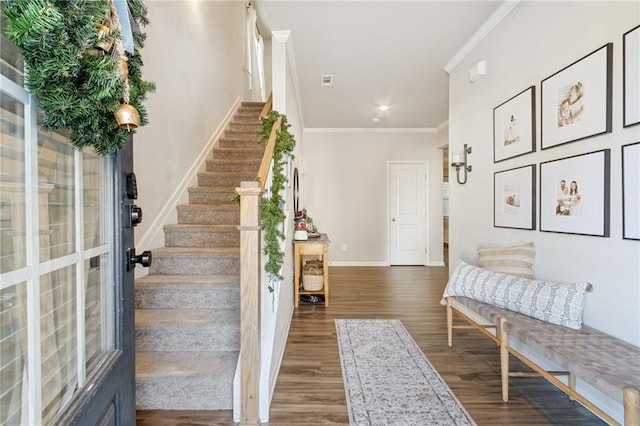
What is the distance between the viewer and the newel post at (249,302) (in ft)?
5.43

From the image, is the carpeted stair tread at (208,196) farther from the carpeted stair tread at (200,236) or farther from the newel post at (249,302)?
the newel post at (249,302)

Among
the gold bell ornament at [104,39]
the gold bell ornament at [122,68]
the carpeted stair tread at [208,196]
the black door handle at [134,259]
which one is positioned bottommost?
the black door handle at [134,259]

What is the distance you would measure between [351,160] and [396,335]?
412 cm

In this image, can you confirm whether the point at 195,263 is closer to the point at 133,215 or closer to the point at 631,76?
the point at 133,215

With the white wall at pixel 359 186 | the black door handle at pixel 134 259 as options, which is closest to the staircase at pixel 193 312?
the black door handle at pixel 134 259

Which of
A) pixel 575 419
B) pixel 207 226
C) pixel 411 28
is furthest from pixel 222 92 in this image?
pixel 575 419

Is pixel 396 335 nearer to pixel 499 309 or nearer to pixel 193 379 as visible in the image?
pixel 499 309

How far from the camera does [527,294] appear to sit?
190cm

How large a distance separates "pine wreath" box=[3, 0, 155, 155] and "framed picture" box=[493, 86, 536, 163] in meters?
2.49

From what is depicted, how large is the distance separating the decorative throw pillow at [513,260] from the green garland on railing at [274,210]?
1.59m

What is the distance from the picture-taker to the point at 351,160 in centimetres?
634

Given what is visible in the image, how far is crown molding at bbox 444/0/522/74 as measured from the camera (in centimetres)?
241

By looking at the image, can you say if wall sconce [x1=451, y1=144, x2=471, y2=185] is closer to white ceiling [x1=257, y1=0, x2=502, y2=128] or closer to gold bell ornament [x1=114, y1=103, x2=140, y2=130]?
white ceiling [x1=257, y1=0, x2=502, y2=128]

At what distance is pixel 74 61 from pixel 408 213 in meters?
6.19
